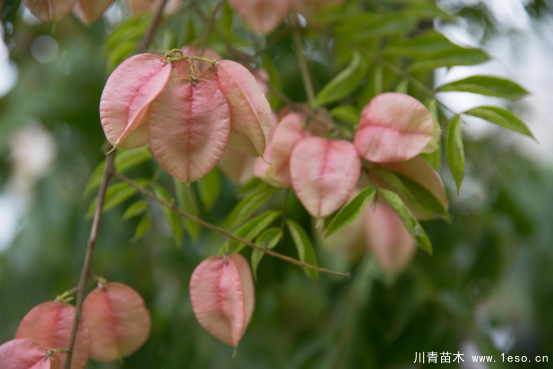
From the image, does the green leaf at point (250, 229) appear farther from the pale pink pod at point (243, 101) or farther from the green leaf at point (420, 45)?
the green leaf at point (420, 45)

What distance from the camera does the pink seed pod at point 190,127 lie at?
0.31 meters

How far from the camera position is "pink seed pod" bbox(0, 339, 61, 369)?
33 centimetres

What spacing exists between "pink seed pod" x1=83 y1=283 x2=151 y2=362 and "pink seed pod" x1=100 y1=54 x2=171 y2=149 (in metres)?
0.13

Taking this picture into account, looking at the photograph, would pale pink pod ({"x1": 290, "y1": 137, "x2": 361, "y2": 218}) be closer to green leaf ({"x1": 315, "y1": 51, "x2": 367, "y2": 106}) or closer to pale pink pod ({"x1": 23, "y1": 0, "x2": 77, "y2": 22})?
green leaf ({"x1": 315, "y1": 51, "x2": 367, "y2": 106})

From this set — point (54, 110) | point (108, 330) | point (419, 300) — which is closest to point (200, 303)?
point (108, 330)

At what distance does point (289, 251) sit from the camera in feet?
2.01

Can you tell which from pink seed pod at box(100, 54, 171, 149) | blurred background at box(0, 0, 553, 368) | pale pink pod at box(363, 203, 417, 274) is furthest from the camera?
blurred background at box(0, 0, 553, 368)

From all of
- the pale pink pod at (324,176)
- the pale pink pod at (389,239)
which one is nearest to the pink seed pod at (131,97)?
the pale pink pod at (324,176)

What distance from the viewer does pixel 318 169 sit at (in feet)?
1.22

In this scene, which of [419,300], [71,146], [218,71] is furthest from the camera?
[71,146]

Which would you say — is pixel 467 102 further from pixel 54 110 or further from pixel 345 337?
pixel 54 110

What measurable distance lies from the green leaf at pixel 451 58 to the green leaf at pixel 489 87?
17 mm

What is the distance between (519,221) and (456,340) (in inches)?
9.9

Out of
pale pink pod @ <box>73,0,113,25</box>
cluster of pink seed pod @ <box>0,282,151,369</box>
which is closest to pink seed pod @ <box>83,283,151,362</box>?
cluster of pink seed pod @ <box>0,282,151,369</box>
